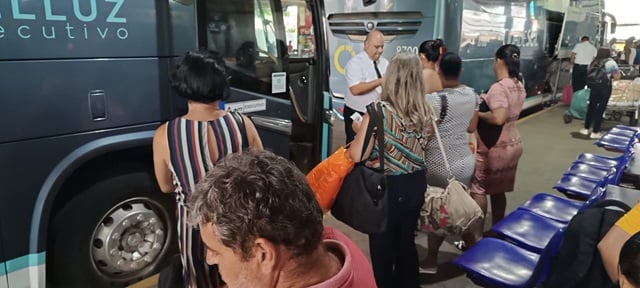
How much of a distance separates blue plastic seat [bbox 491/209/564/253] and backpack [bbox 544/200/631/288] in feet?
2.60

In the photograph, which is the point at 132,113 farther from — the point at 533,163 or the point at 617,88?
the point at 617,88

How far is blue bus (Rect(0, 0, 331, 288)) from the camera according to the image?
2324mm

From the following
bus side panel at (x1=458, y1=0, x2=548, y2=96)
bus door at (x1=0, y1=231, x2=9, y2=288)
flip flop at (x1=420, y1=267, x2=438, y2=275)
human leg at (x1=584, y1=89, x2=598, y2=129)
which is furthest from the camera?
human leg at (x1=584, y1=89, x2=598, y2=129)

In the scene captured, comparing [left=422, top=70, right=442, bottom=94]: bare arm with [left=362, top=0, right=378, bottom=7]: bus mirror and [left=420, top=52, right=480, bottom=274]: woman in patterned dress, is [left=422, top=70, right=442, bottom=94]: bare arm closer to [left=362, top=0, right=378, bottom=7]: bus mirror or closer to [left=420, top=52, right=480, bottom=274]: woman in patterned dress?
[left=420, top=52, right=480, bottom=274]: woman in patterned dress

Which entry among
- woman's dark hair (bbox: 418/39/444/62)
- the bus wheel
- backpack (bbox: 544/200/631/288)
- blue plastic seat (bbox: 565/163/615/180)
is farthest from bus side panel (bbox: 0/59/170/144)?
blue plastic seat (bbox: 565/163/615/180)

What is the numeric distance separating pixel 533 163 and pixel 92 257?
581cm

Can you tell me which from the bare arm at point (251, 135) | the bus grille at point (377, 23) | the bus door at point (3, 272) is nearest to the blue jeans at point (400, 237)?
the bare arm at point (251, 135)

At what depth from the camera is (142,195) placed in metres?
2.95

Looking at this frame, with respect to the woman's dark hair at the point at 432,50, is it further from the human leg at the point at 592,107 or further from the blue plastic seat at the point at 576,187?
the human leg at the point at 592,107

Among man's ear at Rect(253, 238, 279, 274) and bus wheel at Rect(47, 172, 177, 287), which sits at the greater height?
man's ear at Rect(253, 238, 279, 274)

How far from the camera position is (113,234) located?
111 inches

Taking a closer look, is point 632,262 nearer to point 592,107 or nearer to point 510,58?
point 510,58

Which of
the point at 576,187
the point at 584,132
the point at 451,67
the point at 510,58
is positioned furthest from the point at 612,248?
the point at 584,132

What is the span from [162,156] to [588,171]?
3.89 meters
